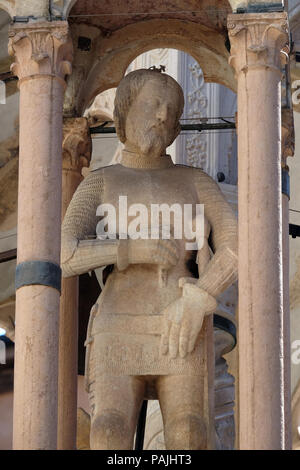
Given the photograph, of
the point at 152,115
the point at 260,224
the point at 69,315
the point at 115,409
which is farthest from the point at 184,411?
the point at 152,115

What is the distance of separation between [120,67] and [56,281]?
131 inches

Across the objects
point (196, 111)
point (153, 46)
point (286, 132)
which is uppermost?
point (196, 111)

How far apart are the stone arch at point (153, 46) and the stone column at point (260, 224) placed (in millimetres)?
2114

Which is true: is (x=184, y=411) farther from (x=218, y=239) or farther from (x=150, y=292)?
(x=218, y=239)

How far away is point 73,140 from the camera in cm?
2062

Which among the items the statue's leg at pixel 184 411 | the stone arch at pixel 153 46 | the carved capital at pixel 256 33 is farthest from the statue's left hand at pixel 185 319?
the stone arch at pixel 153 46

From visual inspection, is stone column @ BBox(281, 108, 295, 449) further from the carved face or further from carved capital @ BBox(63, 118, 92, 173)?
carved capital @ BBox(63, 118, 92, 173)

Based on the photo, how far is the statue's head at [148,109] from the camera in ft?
63.9

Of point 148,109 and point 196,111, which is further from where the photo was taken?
point 196,111

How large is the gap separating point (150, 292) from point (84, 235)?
67cm
